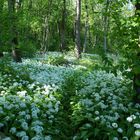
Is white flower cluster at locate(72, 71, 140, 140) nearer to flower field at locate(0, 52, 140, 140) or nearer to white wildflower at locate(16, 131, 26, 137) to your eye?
flower field at locate(0, 52, 140, 140)

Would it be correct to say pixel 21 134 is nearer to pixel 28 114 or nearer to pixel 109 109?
pixel 28 114

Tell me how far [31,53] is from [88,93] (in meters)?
16.9

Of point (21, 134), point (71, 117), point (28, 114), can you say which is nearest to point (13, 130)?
point (21, 134)

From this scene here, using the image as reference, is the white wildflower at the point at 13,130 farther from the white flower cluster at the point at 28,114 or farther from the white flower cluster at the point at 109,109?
the white flower cluster at the point at 109,109

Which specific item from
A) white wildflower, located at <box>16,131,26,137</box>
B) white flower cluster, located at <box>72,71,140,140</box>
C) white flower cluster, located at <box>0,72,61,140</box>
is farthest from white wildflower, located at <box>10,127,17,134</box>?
white flower cluster, located at <box>72,71,140,140</box>

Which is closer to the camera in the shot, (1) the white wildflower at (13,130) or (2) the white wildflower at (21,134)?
(2) the white wildflower at (21,134)

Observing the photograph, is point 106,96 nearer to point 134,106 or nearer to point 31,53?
point 134,106

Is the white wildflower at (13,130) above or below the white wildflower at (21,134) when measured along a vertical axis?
above

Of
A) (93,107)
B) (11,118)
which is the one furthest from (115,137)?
(11,118)

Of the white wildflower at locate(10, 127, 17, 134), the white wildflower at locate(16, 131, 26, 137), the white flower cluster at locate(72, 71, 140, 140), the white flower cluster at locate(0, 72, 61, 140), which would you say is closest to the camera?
the white wildflower at locate(16, 131, 26, 137)

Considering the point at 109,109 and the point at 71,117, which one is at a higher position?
the point at 109,109

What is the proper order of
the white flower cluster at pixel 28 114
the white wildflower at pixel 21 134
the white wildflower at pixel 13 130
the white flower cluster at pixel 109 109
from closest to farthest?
the white wildflower at pixel 21 134 < the white wildflower at pixel 13 130 < the white flower cluster at pixel 28 114 < the white flower cluster at pixel 109 109

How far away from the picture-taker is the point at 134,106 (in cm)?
865

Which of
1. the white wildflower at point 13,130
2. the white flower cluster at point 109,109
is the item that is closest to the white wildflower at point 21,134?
the white wildflower at point 13,130
